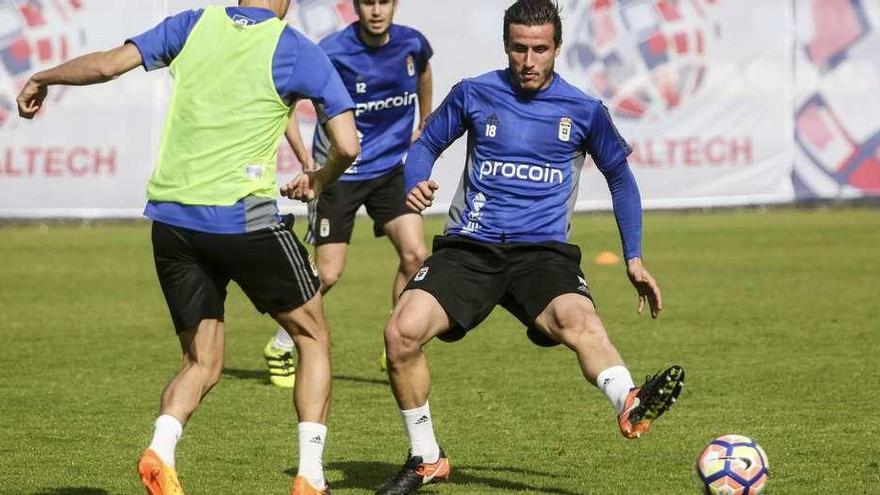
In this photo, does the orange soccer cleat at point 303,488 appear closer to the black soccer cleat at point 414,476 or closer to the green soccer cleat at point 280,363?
the black soccer cleat at point 414,476

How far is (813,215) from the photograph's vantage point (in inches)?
864

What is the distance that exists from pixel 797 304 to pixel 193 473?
7413mm

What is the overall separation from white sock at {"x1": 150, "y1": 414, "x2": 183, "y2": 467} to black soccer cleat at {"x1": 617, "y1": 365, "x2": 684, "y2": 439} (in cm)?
165

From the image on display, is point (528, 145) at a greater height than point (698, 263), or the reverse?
point (528, 145)

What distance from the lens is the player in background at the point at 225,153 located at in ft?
18.5

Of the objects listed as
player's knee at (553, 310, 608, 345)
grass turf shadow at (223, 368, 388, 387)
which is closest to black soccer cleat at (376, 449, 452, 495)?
player's knee at (553, 310, 608, 345)

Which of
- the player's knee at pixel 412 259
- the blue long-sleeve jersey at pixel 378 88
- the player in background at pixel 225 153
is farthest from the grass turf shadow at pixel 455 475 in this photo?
the blue long-sleeve jersey at pixel 378 88

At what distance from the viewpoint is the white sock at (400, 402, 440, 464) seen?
6.39 metres

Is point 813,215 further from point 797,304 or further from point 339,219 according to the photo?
point 339,219

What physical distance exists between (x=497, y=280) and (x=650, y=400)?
3.35 ft

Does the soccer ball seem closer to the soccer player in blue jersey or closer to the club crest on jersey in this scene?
the soccer player in blue jersey

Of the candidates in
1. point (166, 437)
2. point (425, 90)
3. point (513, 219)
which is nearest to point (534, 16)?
point (513, 219)

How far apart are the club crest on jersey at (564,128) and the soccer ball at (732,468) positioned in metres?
1.46

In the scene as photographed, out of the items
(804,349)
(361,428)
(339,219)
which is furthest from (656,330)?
(361,428)
